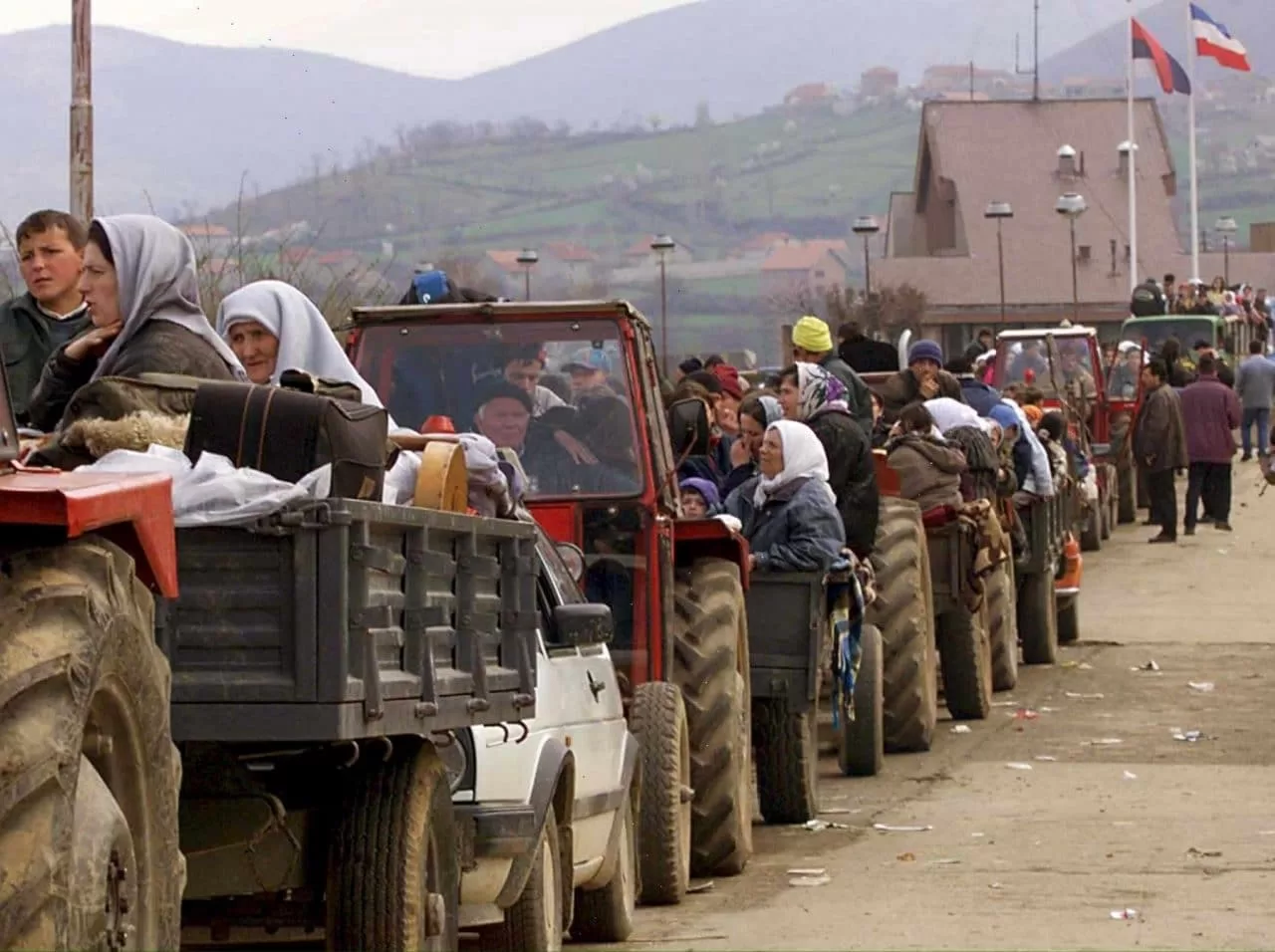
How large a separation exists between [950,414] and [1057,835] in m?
6.68

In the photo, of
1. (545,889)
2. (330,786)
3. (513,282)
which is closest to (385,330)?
(545,889)

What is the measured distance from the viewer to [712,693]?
1209cm

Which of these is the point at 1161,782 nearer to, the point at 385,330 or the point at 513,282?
the point at 385,330

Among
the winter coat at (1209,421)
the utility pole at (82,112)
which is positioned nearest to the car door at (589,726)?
the utility pole at (82,112)

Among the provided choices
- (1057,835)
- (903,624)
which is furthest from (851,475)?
(1057,835)

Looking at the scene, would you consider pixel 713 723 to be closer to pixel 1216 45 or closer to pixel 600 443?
pixel 600 443

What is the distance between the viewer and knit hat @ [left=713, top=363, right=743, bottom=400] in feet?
60.5

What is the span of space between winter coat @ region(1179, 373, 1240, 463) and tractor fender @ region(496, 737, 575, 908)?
88.7 feet

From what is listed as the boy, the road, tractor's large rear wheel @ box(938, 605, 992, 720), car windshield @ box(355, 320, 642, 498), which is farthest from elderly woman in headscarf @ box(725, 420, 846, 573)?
the boy

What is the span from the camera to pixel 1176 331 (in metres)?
45.0

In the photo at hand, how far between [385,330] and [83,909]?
704 centimetres

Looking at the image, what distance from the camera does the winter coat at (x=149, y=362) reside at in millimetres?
7660

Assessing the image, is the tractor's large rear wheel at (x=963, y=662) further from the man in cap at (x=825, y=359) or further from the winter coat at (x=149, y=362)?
the winter coat at (x=149, y=362)

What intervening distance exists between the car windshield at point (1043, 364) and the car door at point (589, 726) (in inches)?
875
